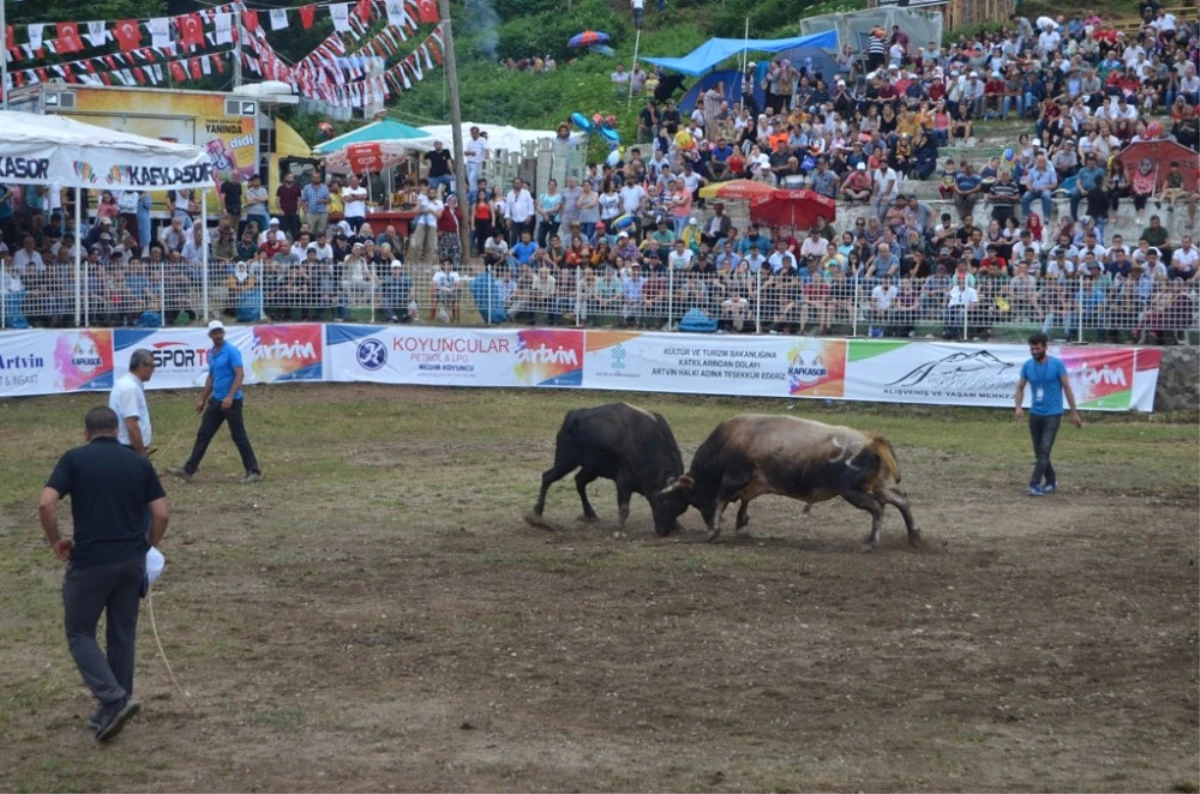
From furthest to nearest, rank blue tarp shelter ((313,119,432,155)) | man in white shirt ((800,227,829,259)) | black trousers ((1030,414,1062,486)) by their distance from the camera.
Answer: blue tarp shelter ((313,119,432,155)), man in white shirt ((800,227,829,259)), black trousers ((1030,414,1062,486))

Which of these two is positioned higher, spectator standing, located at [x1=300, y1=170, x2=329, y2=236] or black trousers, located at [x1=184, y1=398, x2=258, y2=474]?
spectator standing, located at [x1=300, y1=170, x2=329, y2=236]

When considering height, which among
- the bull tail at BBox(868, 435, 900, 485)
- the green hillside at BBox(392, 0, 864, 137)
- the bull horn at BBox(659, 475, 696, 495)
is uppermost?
the green hillside at BBox(392, 0, 864, 137)

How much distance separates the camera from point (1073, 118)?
31.9m

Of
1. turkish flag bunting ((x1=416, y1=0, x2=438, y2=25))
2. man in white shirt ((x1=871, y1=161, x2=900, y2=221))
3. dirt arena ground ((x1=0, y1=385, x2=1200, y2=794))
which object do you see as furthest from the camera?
turkish flag bunting ((x1=416, y1=0, x2=438, y2=25))

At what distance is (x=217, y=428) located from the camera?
18547 millimetres

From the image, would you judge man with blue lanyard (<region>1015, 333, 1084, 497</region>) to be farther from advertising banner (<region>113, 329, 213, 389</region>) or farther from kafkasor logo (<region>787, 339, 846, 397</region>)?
advertising banner (<region>113, 329, 213, 389</region>)

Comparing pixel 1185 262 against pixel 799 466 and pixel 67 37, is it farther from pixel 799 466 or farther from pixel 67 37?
pixel 67 37

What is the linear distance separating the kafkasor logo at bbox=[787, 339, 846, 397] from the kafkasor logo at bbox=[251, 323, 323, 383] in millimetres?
7474

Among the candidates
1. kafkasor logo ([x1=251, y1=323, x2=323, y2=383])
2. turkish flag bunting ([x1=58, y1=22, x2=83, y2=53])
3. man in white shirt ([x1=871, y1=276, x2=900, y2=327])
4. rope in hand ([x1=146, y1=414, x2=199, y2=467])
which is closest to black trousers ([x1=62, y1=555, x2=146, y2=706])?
rope in hand ([x1=146, y1=414, x2=199, y2=467])

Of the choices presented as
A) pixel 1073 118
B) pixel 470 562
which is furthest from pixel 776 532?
→ pixel 1073 118

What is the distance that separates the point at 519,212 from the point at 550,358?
19.4ft

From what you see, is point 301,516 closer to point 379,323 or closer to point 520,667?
point 520,667

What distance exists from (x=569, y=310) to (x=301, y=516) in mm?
11106

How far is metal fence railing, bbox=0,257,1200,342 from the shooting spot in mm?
24891
